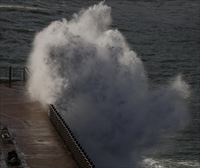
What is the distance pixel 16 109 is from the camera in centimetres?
2331

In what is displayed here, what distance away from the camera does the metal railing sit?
1689 centimetres

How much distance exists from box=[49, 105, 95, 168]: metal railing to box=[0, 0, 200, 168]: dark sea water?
16.9 feet

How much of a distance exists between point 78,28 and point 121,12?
1218 inches

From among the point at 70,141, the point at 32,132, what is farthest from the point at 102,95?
the point at 70,141

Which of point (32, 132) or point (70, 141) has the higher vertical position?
point (70, 141)

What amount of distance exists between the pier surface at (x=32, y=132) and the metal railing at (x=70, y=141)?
0.55 ft

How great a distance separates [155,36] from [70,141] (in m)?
32.3

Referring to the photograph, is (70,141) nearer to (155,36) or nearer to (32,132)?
(32,132)

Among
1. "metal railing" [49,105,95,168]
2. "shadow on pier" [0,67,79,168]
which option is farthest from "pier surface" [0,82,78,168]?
"metal railing" [49,105,95,168]

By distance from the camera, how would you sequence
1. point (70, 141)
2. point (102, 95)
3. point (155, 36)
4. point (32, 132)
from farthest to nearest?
point (155, 36) < point (102, 95) < point (32, 132) < point (70, 141)

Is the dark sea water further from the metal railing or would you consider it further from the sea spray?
the metal railing

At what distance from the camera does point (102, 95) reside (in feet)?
79.7

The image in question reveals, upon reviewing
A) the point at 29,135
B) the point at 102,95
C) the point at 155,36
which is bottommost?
the point at 29,135

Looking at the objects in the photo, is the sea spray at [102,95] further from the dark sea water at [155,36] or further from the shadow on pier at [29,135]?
the dark sea water at [155,36]
